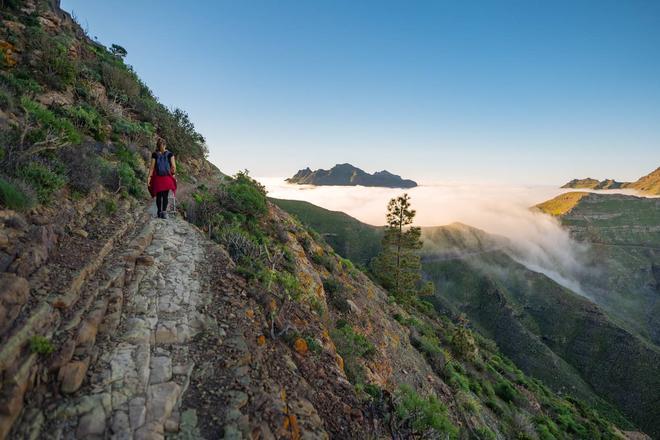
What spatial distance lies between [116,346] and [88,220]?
12.0 feet

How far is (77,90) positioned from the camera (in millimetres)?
12031

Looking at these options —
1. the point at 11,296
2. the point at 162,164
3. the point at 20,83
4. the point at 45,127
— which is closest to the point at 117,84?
the point at 20,83

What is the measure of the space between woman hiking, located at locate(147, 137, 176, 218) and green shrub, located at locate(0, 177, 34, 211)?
359 centimetres

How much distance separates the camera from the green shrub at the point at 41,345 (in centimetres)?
342

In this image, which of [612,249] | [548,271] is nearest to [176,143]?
[548,271]

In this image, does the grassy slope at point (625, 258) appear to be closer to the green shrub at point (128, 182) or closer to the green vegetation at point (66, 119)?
the green shrub at point (128, 182)

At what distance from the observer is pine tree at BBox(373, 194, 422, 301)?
119 ft

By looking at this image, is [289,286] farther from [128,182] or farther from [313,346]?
[128,182]

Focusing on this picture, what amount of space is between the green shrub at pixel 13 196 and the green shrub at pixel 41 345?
2811 millimetres

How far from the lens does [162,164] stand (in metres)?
8.95

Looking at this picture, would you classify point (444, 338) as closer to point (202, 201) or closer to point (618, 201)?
point (202, 201)

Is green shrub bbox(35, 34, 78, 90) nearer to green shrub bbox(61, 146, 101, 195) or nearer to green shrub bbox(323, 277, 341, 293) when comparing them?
green shrub bbox(61, 146, 101, 195)

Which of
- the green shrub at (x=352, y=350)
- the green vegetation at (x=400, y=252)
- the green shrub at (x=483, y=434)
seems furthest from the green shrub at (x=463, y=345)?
the green shrub at (x=352, y=350)

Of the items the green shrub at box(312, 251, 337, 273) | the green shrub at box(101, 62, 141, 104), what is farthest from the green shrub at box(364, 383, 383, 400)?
the green shrub at box(101, 62, 141, 104)
